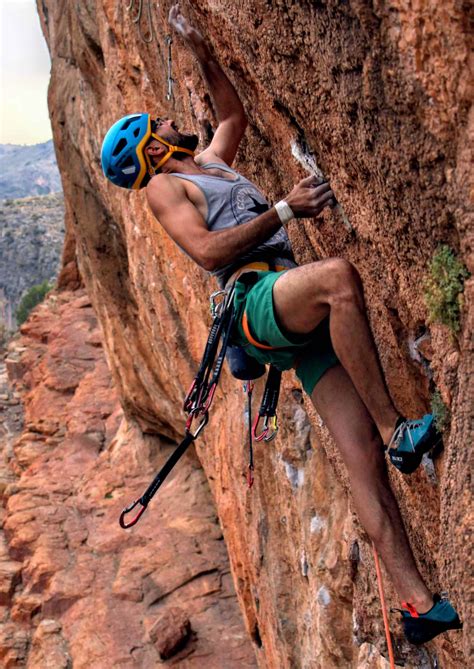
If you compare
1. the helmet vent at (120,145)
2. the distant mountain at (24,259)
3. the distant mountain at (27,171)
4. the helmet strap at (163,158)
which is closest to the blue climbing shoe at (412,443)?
the helmet strap at (163,158)

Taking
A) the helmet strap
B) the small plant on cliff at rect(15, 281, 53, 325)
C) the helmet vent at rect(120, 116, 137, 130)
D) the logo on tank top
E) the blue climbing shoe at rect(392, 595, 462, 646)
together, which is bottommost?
the small plant on cliff at rect(15, 281, 53, 325)

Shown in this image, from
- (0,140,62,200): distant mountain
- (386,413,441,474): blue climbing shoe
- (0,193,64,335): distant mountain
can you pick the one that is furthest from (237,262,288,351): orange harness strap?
(0,140,62,200): distant mountain

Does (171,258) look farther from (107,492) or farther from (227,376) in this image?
(107,492)

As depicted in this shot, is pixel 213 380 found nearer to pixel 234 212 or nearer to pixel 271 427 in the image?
pixel 271 427

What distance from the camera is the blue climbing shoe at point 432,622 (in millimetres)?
2904

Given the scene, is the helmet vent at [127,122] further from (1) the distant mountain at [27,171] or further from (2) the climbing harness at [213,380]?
(1) the distant mountain at [27,171]

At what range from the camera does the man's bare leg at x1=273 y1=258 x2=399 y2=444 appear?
3.03m

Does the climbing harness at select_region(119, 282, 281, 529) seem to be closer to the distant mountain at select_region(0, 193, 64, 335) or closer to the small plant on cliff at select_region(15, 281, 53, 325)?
the small plant on cliff at select_region(15, 281, 53, 325)

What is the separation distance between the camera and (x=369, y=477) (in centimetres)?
332

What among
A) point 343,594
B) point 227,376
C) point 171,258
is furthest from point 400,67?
point 171,258

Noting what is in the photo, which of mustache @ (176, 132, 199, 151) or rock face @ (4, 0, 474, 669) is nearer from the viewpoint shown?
rock face @ (4, 0, 474, 669)

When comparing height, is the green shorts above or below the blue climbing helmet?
below

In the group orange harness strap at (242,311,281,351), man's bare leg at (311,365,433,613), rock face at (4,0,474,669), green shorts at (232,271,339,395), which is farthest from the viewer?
orange harness strap at (242,311,281,351)

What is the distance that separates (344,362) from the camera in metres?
3.14
